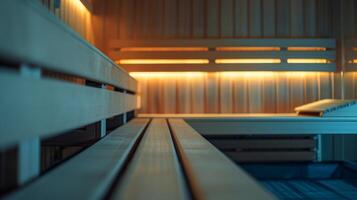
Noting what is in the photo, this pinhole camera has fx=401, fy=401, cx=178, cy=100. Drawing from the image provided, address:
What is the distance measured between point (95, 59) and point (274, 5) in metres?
4.06

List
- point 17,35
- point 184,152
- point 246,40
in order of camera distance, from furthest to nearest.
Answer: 1. point 246,40
2. point 184,152
3. point 17,35

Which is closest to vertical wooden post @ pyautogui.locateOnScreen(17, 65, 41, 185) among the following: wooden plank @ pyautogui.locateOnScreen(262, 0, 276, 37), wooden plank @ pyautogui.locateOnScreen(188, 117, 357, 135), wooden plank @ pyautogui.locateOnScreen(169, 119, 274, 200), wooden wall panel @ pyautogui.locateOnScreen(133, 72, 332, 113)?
wooden plank @ pyautogui.locateOnScreen(169, 119, 274, 200)

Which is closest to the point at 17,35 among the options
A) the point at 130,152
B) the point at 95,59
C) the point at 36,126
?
the point at 36,126

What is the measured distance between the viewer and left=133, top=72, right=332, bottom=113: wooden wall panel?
5512 millimetres

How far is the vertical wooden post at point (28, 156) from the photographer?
1.04 metres

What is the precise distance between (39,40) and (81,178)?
1.33ft

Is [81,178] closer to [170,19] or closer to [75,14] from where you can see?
[75,14]

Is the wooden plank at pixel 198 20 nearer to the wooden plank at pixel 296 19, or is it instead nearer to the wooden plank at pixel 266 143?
the wooden plank at pixel 296 19

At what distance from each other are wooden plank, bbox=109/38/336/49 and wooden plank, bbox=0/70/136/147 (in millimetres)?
3623

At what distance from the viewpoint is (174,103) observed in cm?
551

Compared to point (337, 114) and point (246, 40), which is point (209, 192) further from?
point (246, 40)

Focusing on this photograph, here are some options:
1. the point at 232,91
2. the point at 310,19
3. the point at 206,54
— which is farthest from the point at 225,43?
Result: the point at 310,19

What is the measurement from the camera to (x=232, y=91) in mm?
5539

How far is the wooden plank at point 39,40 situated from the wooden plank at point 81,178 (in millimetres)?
322
